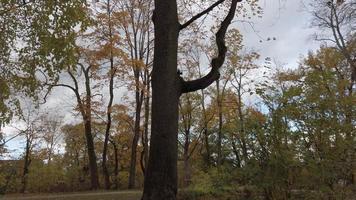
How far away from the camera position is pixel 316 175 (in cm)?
870

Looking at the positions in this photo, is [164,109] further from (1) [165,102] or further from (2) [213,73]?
(2) [213,73]

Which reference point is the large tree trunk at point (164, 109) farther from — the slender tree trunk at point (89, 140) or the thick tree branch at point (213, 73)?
the slender tree trunk at point (89, 140)

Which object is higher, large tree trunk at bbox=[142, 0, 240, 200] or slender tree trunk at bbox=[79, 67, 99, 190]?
slender tree trunk at bbox=[79, 67, 99, 190]

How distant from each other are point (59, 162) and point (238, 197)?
50124mm

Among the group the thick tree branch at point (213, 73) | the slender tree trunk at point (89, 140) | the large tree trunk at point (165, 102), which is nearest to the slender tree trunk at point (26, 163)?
the slender tree trunk at point (89, 140)

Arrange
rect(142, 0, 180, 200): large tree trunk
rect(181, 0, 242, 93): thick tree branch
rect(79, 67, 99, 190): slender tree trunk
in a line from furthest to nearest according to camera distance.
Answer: rect(79, 67, 99, 190): slender tree trunk
rect(181, 0, 242, 93): thick tree branch
rect(142, 0, 180, 200): large tree trunk

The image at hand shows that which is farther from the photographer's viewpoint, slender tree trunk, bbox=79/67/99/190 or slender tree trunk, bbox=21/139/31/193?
slender tree trunk, bbox=21/139/31/193

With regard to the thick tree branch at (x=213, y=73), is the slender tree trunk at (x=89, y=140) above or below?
above

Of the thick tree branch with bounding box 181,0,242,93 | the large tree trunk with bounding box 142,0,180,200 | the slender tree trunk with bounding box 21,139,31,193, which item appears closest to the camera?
the large tree trunk with bounding box 142,0,180,200

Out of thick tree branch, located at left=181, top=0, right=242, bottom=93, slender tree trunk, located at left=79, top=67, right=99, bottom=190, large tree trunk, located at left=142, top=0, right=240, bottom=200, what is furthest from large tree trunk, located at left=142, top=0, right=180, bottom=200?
slender tree trunk, located at left=79, top=67, right=99, bottom=190

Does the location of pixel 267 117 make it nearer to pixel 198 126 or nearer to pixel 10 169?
pixel 198 126

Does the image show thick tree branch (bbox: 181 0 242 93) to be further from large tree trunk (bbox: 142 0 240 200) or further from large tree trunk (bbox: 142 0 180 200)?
large tree trunk (bbox: 142 0 180 200)

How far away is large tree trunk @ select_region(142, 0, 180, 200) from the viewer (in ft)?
18.4

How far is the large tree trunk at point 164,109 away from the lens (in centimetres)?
561
